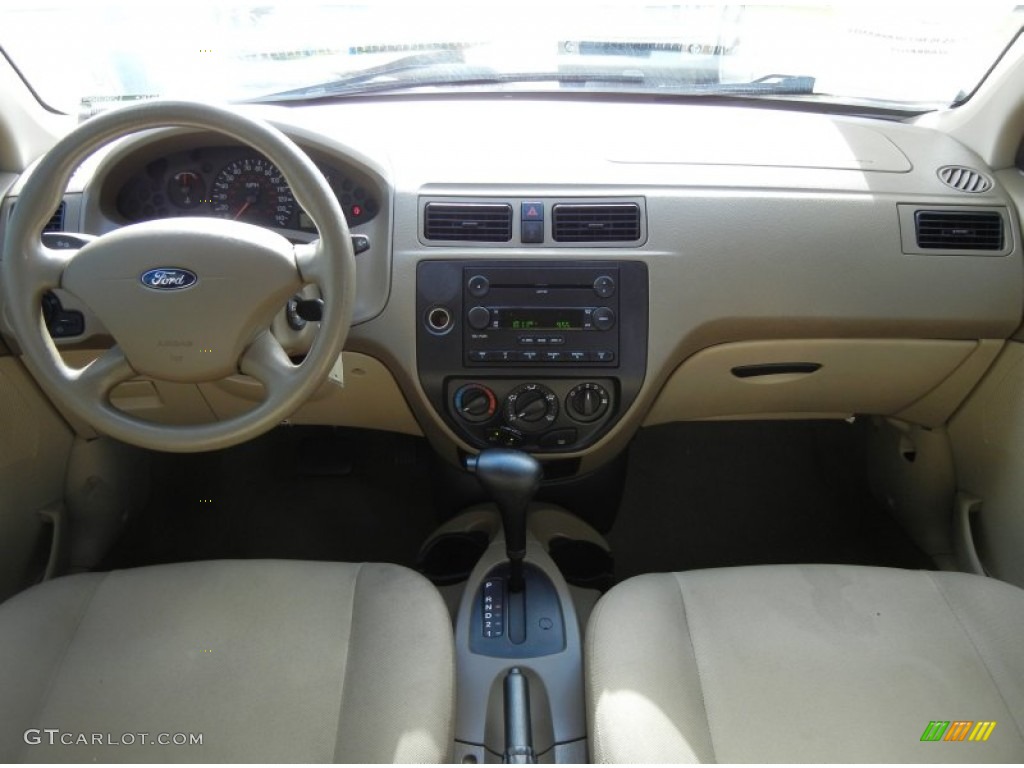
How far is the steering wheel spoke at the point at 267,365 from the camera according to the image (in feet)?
3.64

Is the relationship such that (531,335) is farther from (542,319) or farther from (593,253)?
(593,253)

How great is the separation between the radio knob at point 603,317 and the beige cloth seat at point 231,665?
0.56 m

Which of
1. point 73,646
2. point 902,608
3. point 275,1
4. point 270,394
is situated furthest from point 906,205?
point 73,646

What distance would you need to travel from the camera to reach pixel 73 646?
113 cm

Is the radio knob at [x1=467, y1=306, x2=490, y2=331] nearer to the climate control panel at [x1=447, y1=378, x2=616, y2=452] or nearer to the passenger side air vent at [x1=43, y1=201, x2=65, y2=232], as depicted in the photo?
the climate control panel at [x1=447, y1=378, x2=616, y2=452]

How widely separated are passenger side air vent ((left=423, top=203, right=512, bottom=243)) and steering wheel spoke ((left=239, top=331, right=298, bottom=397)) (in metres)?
0.39

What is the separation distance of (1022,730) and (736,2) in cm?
142

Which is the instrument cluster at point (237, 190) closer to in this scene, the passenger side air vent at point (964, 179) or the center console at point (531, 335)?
the center console at point (531, 335)

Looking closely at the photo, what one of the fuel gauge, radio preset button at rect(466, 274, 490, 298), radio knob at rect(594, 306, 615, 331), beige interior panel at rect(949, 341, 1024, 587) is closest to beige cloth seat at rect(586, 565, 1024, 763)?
beige interior panel at rect(949, 341, 1024, 587)

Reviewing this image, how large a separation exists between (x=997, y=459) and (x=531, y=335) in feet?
3.30

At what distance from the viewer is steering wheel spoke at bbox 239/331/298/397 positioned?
3.64ft

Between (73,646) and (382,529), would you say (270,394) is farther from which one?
(382,529)

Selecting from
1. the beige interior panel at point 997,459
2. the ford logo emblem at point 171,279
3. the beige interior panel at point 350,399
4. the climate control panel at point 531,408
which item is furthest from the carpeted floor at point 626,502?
the ford logo emblem at point 171,279

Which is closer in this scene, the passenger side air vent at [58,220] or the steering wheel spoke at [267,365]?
the steering wheel spoke at [267,365]
